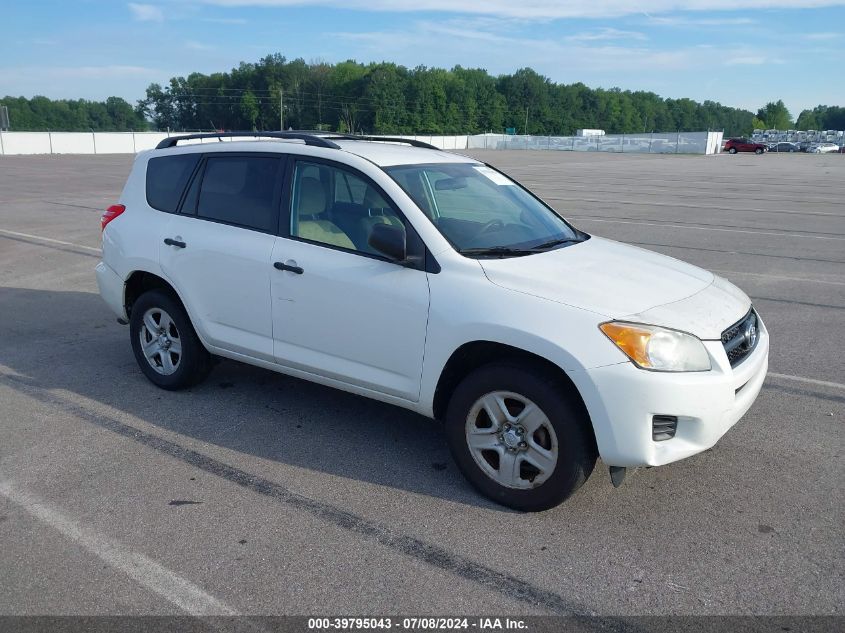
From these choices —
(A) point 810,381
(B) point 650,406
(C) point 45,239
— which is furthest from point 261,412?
(C) point 45,239

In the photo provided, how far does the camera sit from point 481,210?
462cm

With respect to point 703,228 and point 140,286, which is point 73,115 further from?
point 140,286

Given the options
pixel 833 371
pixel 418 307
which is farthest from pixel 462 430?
pixel 833 371

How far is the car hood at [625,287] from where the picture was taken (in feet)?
12.0

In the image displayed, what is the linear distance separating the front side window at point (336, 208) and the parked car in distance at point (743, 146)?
2908 inches

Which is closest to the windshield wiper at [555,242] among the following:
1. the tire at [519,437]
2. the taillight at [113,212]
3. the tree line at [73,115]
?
the tire at [519,437]

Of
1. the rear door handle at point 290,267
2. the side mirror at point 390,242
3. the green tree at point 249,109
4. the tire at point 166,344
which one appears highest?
the green tree at point 249,109

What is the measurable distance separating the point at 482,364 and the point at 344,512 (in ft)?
3.39

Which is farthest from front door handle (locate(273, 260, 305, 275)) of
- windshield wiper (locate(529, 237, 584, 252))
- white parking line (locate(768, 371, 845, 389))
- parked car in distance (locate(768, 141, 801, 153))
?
parked car in distance (locate(768, 141, 801, 153))

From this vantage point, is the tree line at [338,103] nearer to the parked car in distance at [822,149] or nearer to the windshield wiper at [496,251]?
the parked car in distance at [822,149]

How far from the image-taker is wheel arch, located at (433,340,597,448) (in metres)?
3.62

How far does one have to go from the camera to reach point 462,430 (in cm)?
390

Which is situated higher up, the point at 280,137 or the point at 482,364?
the point at 280,137

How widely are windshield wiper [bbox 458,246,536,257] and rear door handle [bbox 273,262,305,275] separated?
1.01m
